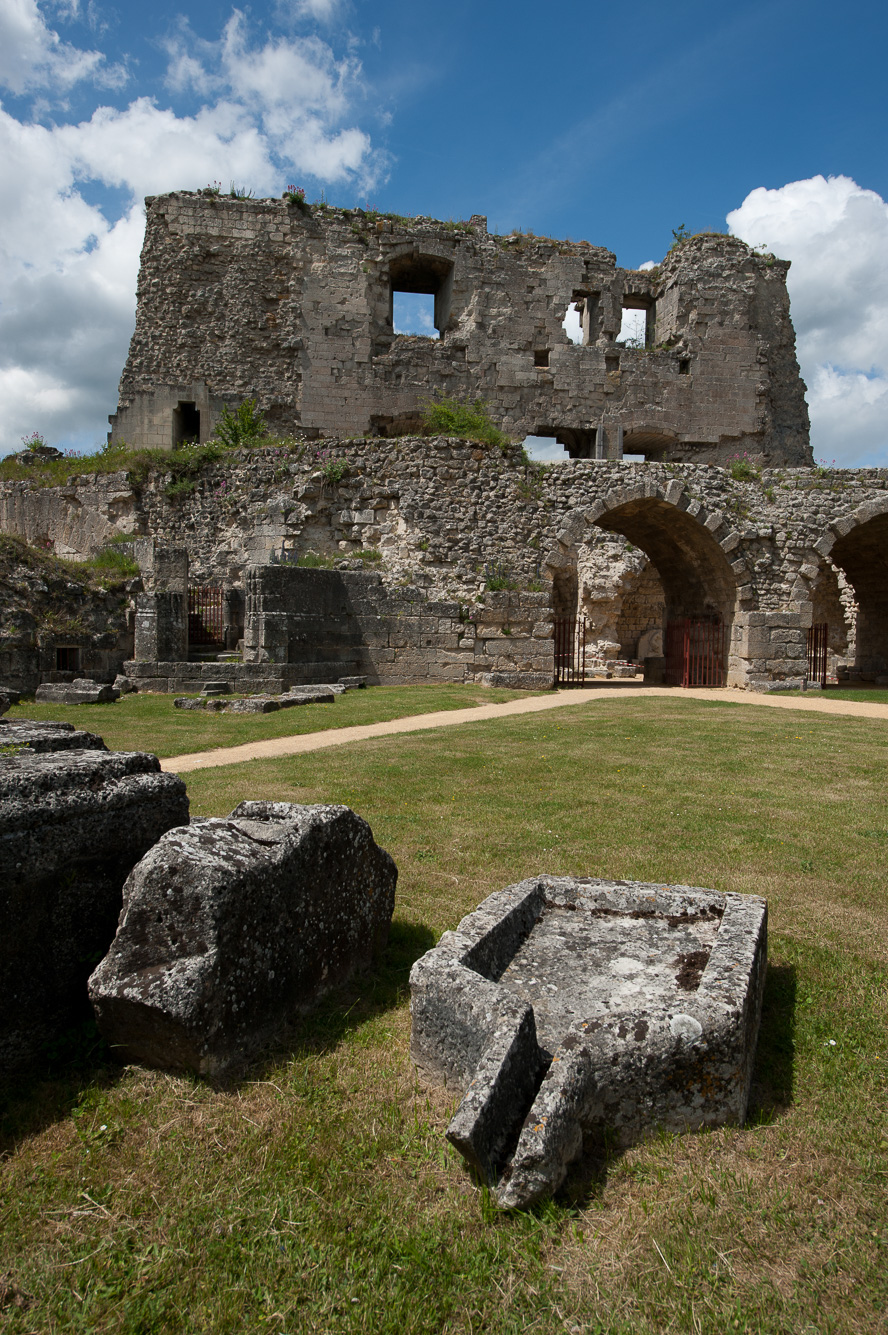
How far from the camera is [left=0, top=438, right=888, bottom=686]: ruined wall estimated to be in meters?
17.6

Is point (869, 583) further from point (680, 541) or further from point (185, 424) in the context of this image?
point (185, 424)

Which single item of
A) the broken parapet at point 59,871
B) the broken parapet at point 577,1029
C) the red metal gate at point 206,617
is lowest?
the broken parapet at point 577,1029

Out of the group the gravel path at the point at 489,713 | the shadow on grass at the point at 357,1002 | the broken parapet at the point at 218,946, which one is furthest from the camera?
the gravel path at the point at 489,713

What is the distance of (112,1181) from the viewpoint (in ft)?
7.22

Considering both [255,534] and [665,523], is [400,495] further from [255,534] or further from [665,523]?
[665,523]

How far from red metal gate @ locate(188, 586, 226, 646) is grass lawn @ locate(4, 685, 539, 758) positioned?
358 cm

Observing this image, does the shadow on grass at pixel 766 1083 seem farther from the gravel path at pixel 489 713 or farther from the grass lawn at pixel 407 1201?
the gravel path at pixel 489 713

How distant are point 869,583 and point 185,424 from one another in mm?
20022

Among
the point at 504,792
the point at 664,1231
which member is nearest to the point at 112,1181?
the point at 664,1231

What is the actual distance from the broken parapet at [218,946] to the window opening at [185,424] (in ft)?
72.4

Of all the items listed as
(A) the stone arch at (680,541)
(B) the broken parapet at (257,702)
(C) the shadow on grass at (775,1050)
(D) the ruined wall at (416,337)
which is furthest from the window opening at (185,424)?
(C) the shadow on grass at (775,1050)

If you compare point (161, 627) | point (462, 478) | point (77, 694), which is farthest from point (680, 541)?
point (77, 694)

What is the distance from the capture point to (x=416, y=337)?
80.4ft

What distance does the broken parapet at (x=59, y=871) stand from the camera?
8.54ft
